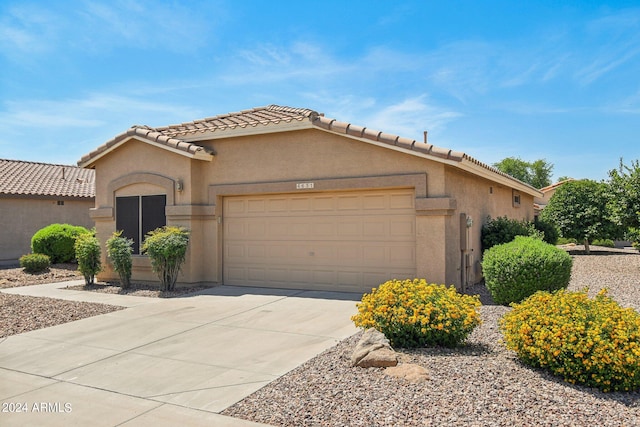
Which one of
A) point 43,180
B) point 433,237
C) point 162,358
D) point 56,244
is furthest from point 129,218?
point 43,180

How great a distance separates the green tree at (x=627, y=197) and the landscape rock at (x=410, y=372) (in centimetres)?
1380

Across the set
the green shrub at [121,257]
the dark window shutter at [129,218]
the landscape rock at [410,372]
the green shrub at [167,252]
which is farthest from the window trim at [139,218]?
the landscape rock at [410,372]

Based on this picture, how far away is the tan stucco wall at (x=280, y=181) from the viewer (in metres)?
10.7

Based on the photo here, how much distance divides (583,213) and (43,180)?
26664 mm

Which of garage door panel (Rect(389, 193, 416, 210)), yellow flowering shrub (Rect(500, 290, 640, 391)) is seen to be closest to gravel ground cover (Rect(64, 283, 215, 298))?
garage door panel (Rect(389, 193, 416, 210))

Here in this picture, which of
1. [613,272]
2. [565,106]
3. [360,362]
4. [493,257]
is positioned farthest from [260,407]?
[565,106]

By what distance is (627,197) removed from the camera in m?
16.6

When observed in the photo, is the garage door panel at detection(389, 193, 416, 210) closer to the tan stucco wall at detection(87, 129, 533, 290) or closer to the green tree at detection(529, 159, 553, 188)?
the tan stucco wall at detection(87, 129, 533, 290)

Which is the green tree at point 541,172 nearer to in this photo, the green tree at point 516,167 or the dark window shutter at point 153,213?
the green tree at point 516,167

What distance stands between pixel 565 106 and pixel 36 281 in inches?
798

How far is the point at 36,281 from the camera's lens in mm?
15438

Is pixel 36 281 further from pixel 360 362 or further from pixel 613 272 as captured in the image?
pixel 613 272

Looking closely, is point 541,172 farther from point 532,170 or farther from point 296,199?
point 296,199

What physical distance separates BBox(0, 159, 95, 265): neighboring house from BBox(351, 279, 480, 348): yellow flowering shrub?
19981 mm
